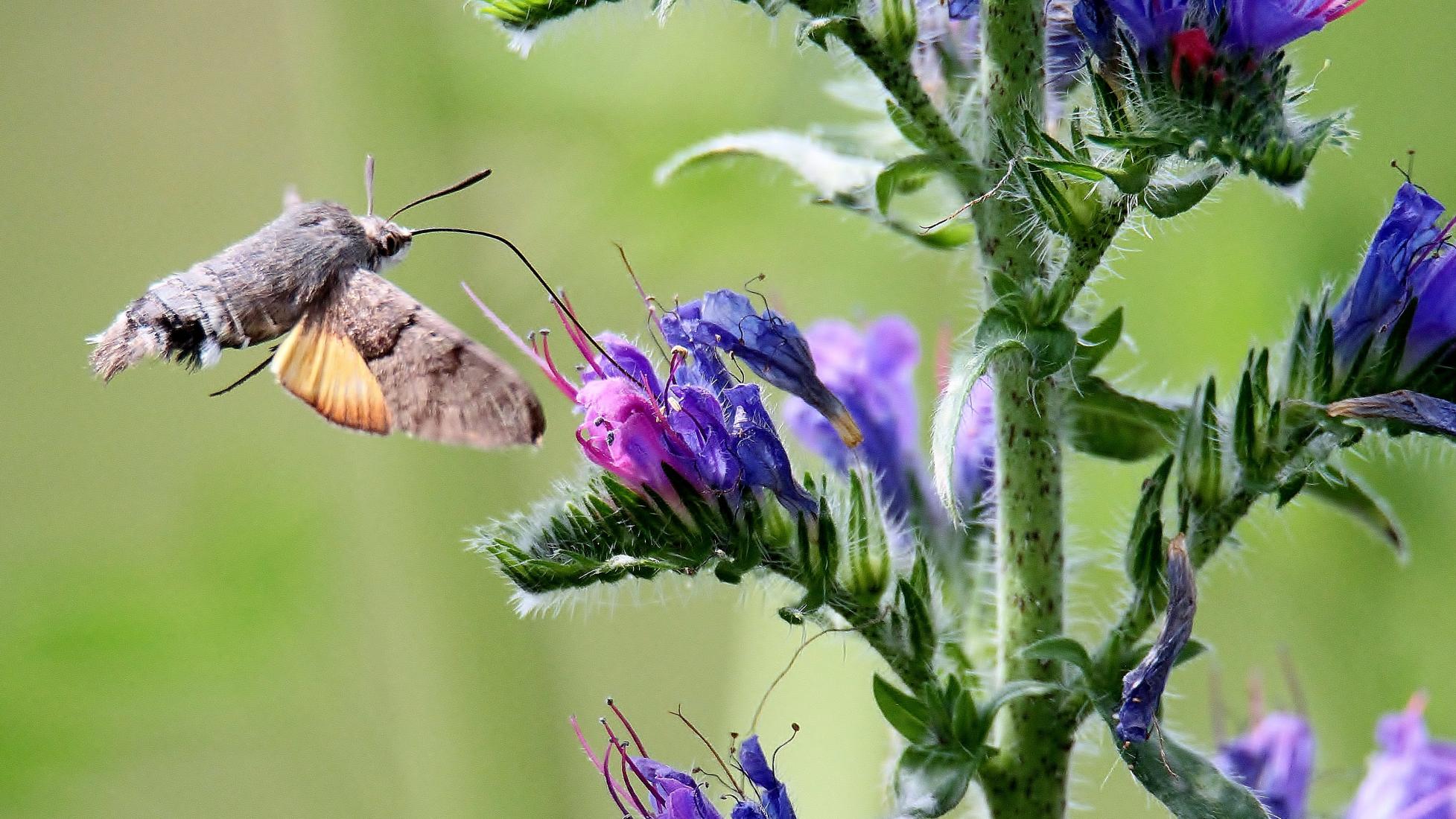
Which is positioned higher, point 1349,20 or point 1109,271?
point 1349,20

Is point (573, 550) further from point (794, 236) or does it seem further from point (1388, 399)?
point (794, 236)

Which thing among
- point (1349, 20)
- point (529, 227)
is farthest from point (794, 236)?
point (1349, 20)

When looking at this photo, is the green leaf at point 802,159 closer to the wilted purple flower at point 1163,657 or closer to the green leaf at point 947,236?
the green leaf at point 947,236

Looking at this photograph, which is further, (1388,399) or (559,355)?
(559,355)

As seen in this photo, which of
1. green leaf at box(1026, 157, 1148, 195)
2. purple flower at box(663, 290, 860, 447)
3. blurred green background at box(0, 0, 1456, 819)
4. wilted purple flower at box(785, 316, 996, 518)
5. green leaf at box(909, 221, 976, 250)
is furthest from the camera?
blurred green background at box(0, 0, 1456, 819)

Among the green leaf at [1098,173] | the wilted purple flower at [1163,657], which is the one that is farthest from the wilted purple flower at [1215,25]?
the wilted purple flower at [1163,657]

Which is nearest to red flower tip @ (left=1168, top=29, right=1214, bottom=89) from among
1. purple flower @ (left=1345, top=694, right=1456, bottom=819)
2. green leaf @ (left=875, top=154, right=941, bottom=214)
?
green leaf @ (left=875, top=154, right=941, bottom=214)

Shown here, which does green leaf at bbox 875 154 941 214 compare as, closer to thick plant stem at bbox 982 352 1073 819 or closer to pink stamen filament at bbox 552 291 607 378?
thick plant stem at bbox 982 352 1073 819
